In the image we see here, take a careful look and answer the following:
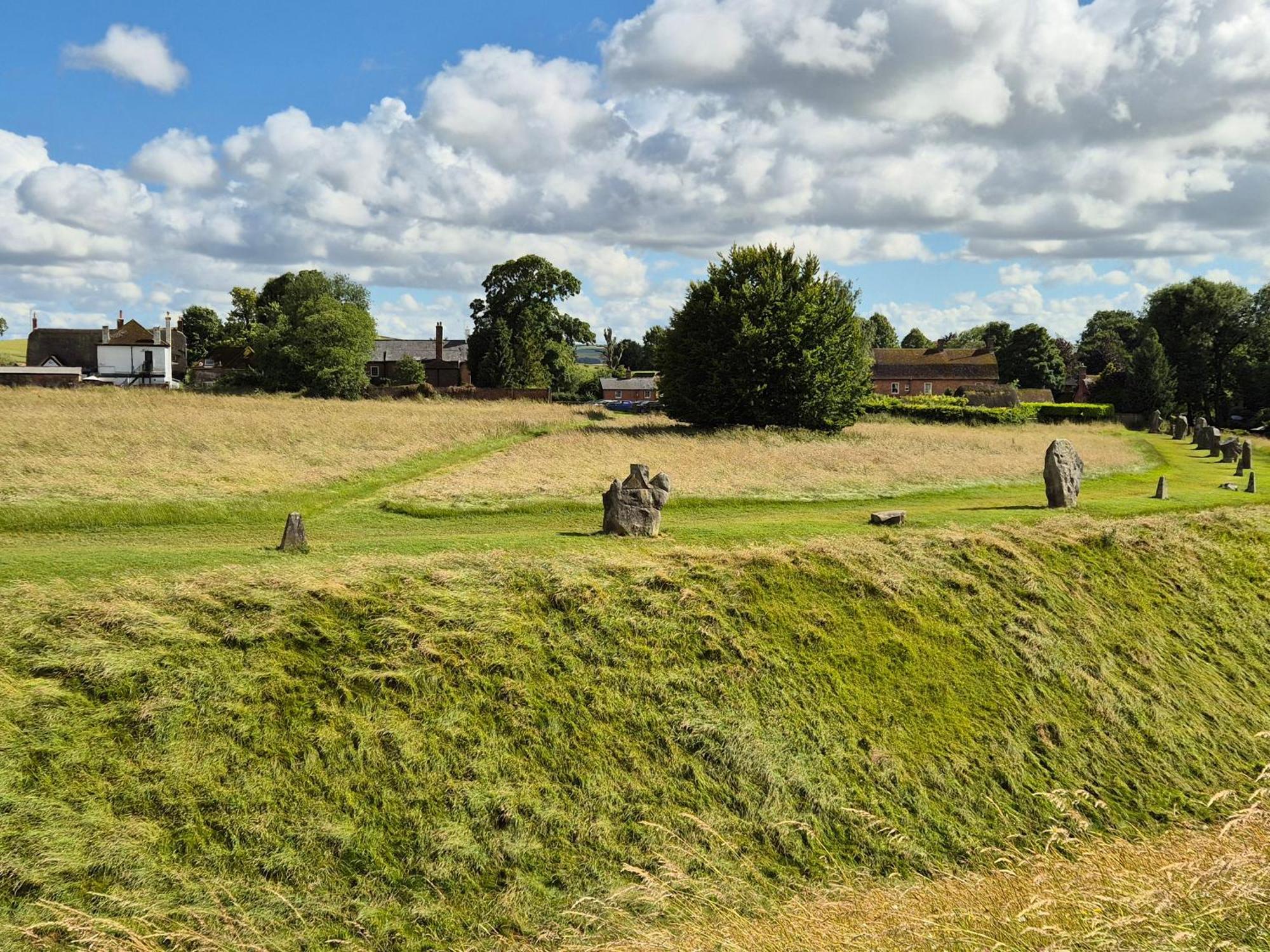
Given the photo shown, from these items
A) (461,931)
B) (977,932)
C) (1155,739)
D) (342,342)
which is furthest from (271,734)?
(342,342)

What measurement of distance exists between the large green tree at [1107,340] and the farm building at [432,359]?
242ft

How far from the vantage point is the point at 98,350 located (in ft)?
244

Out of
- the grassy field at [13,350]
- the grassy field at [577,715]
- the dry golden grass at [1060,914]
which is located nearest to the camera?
the dry golden grass at [1060,914]

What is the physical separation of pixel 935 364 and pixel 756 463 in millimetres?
71293

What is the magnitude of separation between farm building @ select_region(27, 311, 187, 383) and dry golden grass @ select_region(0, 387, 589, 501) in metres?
29.6

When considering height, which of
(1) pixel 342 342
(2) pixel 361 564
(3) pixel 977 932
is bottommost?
(3) pixel 977 932

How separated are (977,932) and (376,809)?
7.74 m

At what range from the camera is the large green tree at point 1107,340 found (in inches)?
4560

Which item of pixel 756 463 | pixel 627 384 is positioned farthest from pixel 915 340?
pixel 756 463

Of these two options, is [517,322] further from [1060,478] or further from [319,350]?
[1060,478]

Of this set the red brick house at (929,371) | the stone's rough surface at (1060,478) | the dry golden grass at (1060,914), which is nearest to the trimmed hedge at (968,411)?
the red brick house at (929,371)

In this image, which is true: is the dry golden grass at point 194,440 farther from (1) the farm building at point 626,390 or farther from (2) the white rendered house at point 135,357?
(1) the farm building at point 626,390

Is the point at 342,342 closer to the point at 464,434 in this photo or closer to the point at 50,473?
the point at 464,434

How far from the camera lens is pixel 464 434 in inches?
1489
